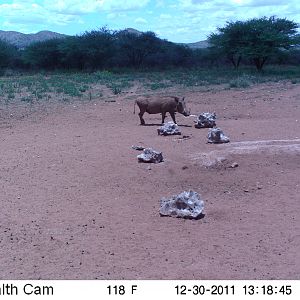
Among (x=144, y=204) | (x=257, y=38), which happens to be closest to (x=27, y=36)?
(x=257, y=38)

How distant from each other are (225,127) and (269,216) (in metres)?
6.10

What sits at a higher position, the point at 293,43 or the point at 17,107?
the point at 293,43

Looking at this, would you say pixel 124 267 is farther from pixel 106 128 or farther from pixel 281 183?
pixel 106 128

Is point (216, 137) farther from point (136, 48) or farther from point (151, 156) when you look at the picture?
point (136, 48)

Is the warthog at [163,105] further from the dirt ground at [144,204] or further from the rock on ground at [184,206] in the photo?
the rock on ground at [184,206]

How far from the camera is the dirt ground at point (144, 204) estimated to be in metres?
5.29

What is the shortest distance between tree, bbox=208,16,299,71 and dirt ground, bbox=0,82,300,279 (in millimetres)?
24172

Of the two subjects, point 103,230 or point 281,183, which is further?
point 281,183

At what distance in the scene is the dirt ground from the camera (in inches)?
208

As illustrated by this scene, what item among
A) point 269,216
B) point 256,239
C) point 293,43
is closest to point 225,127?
point 269,216

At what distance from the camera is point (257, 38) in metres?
37.3

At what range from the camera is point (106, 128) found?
13195 mm

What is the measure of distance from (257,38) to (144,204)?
32005mm
